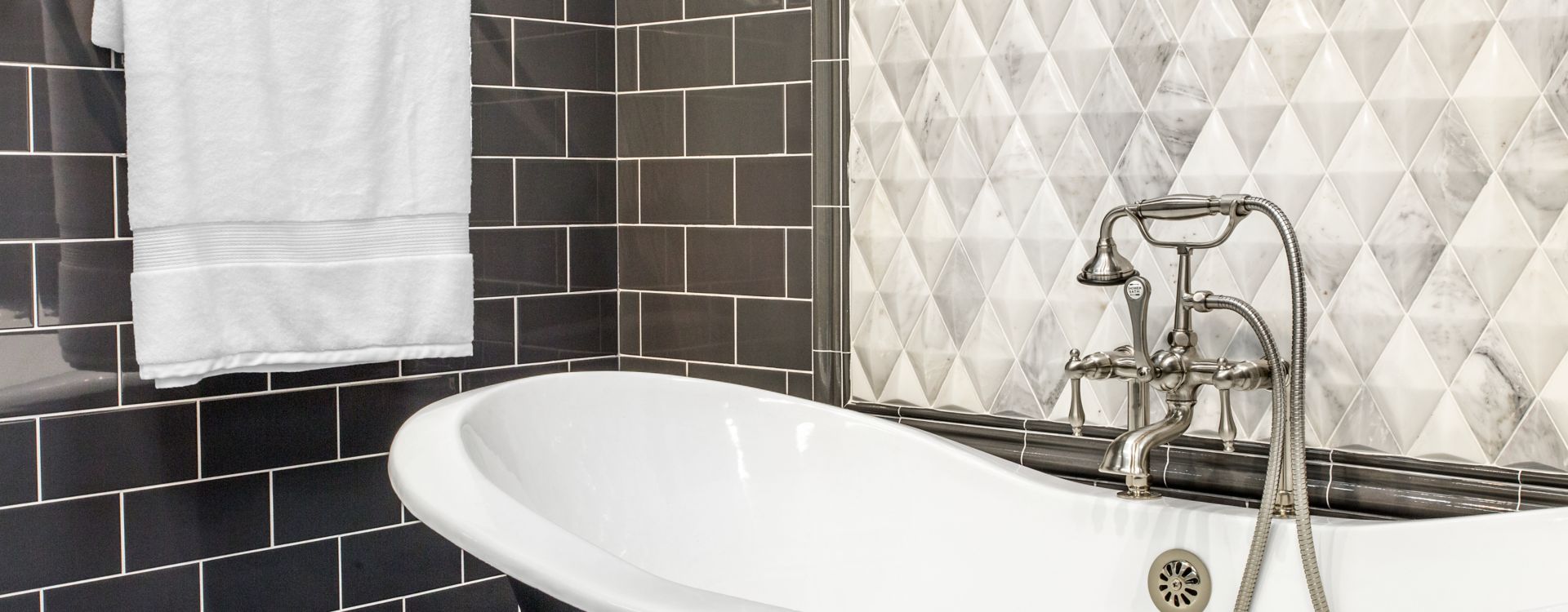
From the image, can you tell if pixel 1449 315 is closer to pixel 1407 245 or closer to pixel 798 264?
pixel 1407 245

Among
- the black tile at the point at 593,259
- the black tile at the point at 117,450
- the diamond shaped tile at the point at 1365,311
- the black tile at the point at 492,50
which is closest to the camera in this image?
the diamond shaped tile at the point at 1365,311

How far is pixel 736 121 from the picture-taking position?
2.36 metres

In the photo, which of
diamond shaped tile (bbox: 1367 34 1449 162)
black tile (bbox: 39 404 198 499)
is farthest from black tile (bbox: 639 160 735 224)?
diamond shaped tile (bbox: 1367 34 1449 162)

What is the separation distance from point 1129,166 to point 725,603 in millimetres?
1078

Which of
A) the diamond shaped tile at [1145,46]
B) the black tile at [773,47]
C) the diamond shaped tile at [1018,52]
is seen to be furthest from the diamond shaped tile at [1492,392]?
the black tile at [773,47]

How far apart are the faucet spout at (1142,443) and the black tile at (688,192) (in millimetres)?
990

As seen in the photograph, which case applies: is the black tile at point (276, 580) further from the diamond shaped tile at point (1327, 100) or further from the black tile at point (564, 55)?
the diamond shaped tile at point (1327, 100)

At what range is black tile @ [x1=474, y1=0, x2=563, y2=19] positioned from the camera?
2324mm

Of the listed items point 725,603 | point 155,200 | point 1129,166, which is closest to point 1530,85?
point 1129,166

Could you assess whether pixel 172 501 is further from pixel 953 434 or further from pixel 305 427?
pixel 953 434

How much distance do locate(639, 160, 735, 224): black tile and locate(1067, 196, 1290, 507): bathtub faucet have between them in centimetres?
91

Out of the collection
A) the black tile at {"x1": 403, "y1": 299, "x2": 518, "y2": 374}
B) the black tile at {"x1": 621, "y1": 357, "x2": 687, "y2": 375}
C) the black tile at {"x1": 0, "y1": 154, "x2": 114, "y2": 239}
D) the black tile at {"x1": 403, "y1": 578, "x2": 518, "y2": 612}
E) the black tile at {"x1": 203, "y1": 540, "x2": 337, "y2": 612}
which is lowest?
the black tile at {"x1": 403, "y1": 578, "x2": 518, "y2": 612}

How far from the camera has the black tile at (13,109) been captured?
1820 millimetres

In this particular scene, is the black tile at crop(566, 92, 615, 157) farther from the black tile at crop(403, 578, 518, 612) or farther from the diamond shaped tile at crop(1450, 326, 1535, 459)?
the diamond shaped tile at crop(1450, 326, 1535, 459)
